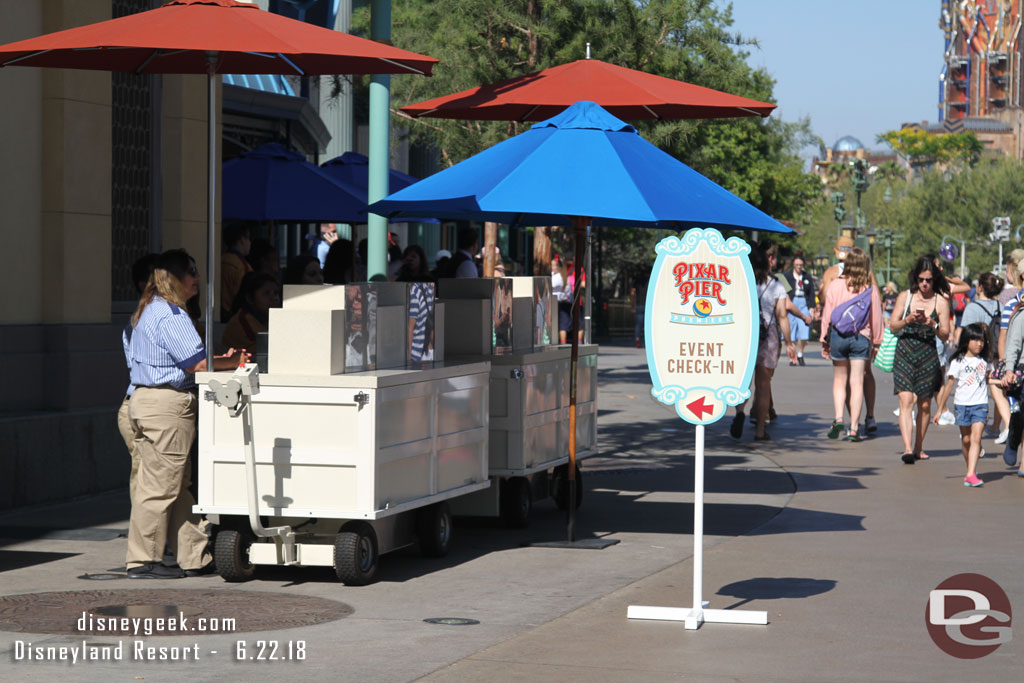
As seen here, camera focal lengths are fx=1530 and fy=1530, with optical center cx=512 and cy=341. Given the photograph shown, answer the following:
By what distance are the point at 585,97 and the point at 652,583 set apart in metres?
4.22

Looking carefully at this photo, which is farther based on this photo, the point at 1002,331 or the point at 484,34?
the point at 484,34

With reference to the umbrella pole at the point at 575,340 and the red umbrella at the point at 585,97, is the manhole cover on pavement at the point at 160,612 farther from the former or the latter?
the red umbrella at the point at 585,97

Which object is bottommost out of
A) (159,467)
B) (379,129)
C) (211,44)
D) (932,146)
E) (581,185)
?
(159,467)

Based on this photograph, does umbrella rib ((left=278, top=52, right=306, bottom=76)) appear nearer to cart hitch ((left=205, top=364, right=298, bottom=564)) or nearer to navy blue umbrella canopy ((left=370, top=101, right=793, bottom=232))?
navy blue umbrella canopy ((left=370, top=101, right=793, bottom=232))

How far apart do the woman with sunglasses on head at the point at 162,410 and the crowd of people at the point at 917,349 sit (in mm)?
7319

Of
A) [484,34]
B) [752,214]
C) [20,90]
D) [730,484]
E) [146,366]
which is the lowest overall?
[730,484]

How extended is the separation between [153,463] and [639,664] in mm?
3314

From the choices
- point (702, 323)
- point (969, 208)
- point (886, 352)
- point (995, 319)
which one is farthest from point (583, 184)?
point (969, 208)

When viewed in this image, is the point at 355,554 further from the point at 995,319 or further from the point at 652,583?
the point at 995,319

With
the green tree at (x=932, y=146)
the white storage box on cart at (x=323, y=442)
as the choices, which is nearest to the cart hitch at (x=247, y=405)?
the white storage box on cart at (x=323, y=442)

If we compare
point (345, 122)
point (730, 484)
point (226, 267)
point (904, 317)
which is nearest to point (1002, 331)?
point (904, 317)

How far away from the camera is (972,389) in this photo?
13516 mm

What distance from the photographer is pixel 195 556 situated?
345 inches

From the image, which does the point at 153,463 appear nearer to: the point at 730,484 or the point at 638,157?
the point at 638,157
